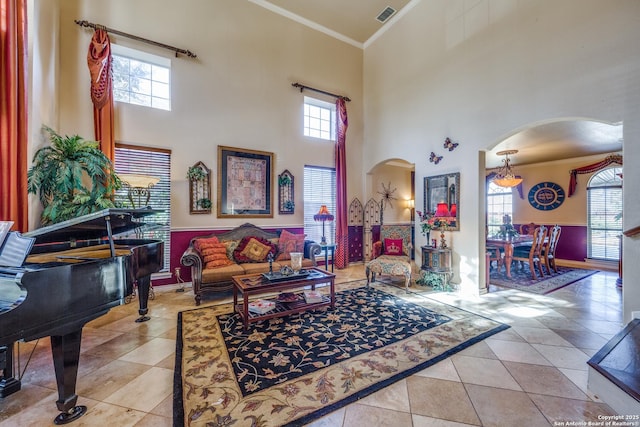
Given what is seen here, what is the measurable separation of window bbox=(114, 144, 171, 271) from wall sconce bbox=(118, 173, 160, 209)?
93 millimetres

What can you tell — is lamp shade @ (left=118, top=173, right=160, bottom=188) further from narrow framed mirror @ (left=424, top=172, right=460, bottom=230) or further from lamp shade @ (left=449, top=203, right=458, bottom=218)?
lamp shade @ (left=449, top=203, right=458, bottom=218)

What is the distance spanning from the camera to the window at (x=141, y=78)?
4145 millimetres

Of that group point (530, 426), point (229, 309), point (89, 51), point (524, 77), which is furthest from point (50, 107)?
point (524, 77)

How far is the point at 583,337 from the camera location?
2.60m

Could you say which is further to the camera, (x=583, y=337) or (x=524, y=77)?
(x=524, y=77)

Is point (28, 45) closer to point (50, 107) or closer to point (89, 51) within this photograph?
point (50, 107)

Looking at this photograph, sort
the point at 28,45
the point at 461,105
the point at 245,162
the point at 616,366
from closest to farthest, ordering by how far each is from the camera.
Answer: the point at 616,366 → the point at 28,45 → the point at 461,105 → the point at 245,162

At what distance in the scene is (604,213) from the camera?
596 centimetres

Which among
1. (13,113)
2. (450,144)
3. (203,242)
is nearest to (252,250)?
(203,242)

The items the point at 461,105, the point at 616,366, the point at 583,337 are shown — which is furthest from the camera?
the point at 461,105

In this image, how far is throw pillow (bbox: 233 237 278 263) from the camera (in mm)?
4271

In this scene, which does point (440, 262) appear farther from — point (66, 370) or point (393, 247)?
point (66, 370)

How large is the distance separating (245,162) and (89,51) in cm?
269

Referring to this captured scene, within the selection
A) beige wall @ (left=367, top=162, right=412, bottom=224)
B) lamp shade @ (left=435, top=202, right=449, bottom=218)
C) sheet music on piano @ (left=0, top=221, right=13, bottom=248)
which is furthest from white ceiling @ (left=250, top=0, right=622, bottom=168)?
sheet music on piano @ (left=0, top=221, right=13, bottom=248)
